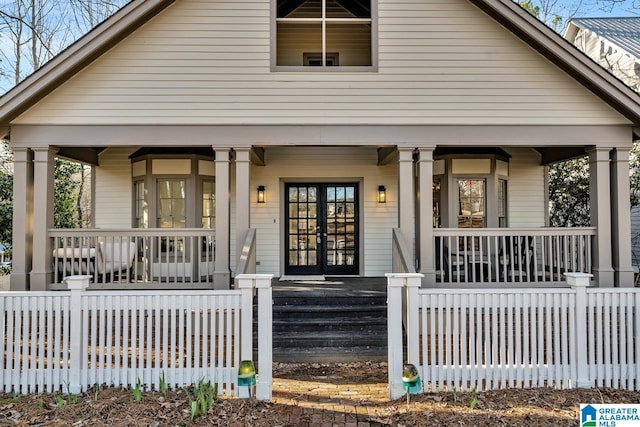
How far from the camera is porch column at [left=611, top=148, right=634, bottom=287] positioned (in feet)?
22.6

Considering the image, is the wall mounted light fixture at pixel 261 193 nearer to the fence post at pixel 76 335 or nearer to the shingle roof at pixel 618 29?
the fence post at pixel 76 335

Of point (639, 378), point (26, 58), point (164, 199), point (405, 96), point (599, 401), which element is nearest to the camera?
point (599, 401)

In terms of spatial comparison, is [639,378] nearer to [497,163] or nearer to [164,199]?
[497,163]

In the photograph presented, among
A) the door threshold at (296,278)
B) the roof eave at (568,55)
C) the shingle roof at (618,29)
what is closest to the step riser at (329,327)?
the door threshold at (296,278)

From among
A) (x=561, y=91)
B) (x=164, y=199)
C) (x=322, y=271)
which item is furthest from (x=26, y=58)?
(x=561, y=91)

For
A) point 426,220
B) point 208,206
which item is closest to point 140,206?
point 208,206

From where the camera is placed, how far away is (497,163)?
9.09 meters

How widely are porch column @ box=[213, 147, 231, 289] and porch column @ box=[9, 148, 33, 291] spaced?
288 centimetres

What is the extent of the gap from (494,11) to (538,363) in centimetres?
521

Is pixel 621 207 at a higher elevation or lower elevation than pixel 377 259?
higher

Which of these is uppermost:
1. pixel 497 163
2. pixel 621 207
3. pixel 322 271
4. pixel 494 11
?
pixel 494 11

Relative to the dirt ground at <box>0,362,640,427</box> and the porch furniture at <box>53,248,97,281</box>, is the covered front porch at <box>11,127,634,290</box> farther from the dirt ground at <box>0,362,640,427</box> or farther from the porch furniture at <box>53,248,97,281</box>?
the dirt ground at <box>0,362,640,427</box>

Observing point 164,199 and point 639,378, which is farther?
point 164,199

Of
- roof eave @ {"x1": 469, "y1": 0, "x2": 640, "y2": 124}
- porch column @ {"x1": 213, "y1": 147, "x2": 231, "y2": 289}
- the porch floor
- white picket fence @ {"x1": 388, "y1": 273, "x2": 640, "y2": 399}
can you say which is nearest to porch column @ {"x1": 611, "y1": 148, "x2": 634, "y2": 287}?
roof eave @ {"x1": 469, "y1": 0, "x2": 640, "y2": 124}
